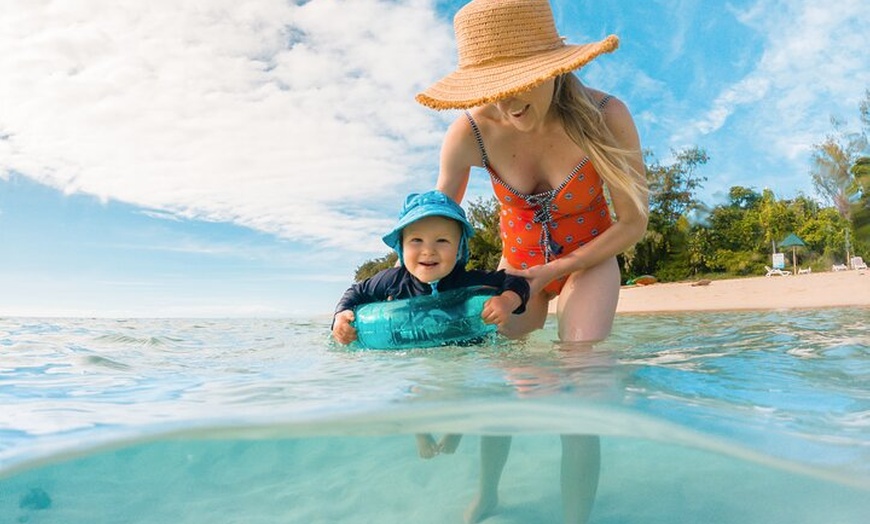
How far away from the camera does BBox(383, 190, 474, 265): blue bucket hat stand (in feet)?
15.3

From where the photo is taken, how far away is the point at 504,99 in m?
4.25

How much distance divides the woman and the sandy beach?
1026 centimetres

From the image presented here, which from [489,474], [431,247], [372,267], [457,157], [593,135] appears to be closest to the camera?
[489,474]

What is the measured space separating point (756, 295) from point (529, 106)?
15172mm

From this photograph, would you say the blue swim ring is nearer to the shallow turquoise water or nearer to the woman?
the shallow turquoise water

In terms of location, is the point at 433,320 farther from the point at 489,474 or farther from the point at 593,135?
the point at 593,135

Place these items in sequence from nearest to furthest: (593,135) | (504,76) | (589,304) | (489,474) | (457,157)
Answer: (489,474), (504,76), (593,135), (589,304), (457,157)

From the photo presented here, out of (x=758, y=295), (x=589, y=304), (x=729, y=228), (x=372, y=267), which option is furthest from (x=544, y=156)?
(x=729, y=228)

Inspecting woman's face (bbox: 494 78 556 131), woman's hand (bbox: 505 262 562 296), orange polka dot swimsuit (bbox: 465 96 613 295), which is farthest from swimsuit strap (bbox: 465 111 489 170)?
woman's hand (bbox: 505 262 562 296)

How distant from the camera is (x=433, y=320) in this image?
4770 millimetres

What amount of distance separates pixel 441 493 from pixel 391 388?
0.74 meters

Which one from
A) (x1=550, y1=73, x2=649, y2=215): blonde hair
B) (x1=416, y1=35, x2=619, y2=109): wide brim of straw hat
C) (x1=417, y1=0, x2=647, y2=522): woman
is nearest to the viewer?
(x1=416, y1=35, x2=619, y2=109): wide brim of straw hat

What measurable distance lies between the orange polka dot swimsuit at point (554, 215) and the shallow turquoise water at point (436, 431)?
0.89 metres

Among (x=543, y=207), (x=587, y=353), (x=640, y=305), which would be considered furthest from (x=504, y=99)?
(x=640, y=305)
